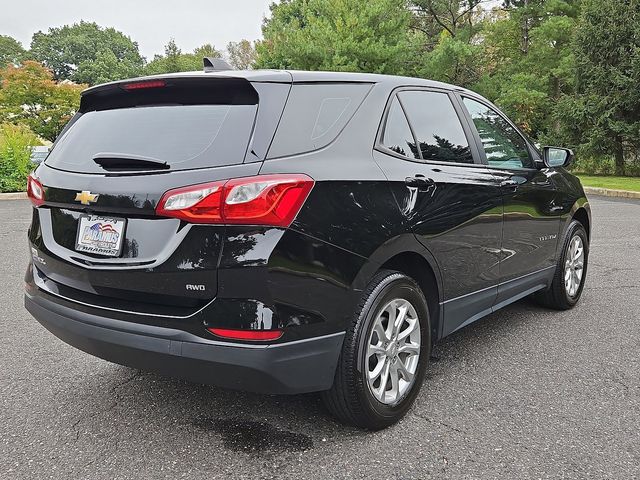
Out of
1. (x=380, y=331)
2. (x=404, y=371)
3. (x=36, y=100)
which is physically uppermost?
(x=36, y=100)

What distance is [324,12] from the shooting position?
27.3 metres

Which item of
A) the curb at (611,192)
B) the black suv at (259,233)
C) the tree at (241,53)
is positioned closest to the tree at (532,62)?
the curb at (611,192)

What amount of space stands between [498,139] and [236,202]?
239 cm

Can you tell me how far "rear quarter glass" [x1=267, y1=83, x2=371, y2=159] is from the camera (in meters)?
2.35

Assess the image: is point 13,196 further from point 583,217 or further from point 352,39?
point 352,39

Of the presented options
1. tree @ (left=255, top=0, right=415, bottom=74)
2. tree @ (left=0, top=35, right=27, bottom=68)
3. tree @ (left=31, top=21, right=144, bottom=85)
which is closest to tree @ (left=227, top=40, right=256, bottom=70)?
tree @ (left=255, top=0, right=415, bottom=74)

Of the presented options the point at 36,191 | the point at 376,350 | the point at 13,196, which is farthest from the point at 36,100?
the point at 376,350

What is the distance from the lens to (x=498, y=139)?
3.89 metres

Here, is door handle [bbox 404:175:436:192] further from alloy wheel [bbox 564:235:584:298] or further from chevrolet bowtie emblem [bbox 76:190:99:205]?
alloy wheel [bbox 564:235:584:298]

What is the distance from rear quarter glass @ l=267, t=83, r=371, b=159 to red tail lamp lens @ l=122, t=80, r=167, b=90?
2.10ft

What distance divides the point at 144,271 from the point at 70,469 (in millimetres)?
909

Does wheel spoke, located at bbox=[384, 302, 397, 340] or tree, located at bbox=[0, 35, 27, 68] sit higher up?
tree, located at bbox=[0, 35, 27, 68]

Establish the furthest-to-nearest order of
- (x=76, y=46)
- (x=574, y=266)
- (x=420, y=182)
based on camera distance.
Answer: (x=76, y=46) < (x=574, y=266) < (x=420, y=182)

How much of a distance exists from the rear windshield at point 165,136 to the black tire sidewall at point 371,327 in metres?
0.90
